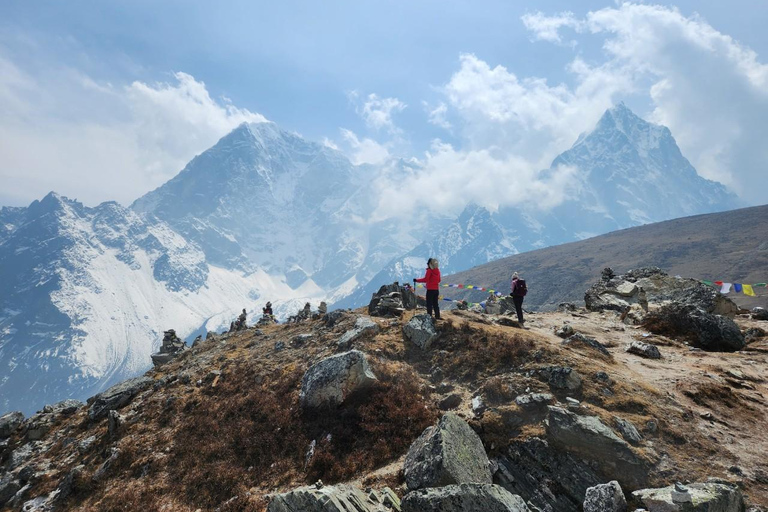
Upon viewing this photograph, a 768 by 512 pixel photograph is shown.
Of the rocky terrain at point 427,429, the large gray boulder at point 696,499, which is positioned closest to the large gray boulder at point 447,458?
the rocky terrain at point 427,429

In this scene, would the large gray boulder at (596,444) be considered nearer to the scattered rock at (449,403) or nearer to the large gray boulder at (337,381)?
the scattered rock at (449,403)

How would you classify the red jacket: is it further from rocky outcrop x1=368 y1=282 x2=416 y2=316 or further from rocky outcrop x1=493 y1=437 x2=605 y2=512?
rocky outcrop x1=493 y1=437 x2=605 y2=512

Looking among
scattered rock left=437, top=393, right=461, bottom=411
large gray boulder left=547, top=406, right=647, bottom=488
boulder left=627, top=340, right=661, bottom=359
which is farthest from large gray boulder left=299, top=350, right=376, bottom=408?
boulder left=627, top=340, right=661, bottom=359

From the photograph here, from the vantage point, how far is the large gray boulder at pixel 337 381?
14984 millimetres

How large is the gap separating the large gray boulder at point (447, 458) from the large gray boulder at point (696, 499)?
12.8 ft

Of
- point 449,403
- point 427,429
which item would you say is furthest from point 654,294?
point 427,429

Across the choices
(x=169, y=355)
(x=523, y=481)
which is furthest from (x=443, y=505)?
(x=169, y=355)

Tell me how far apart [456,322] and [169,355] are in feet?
87.4

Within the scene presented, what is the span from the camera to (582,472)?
10.9m

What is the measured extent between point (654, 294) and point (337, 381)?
35478mm

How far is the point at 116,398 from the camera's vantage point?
2106 cm

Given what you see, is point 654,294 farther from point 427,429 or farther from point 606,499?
point 427,429

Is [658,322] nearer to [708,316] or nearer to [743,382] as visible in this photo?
[708,316]

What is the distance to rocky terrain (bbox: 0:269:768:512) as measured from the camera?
34.3 feet
